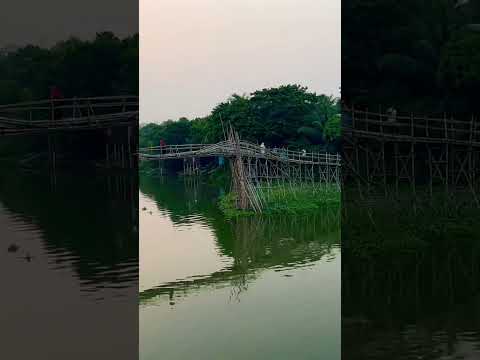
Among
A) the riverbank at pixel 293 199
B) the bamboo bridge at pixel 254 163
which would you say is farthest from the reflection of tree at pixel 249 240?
the bamboo bridge at pixel 254 163

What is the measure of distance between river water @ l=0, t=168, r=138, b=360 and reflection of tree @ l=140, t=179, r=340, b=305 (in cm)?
223

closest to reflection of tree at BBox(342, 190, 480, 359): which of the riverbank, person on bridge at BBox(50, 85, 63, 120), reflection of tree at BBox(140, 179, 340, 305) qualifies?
the riverbank

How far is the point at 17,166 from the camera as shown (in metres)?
6.20

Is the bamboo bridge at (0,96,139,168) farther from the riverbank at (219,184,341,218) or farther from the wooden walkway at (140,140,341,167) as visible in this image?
the riverbank at (219,184,341,218)

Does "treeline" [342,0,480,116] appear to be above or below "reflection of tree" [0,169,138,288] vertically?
above

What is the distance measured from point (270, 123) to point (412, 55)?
10.7ft

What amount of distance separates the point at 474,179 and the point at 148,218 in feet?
A: 19.4

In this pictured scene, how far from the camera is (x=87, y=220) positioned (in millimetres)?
6344

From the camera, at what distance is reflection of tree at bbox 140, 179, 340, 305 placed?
9.27m

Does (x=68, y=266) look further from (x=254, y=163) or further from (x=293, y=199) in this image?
(x=293, y=199)

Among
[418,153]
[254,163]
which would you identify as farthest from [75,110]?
[418,153]

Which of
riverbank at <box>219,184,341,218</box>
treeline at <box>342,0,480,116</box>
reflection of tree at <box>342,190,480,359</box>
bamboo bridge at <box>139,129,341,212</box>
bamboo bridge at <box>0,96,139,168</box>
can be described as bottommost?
reflection of tree at <box>342,190,480,359</box>

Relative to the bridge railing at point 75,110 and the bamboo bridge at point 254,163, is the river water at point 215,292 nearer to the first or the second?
the bamboo bridge at point 254,163

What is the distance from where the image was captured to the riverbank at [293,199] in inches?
402
